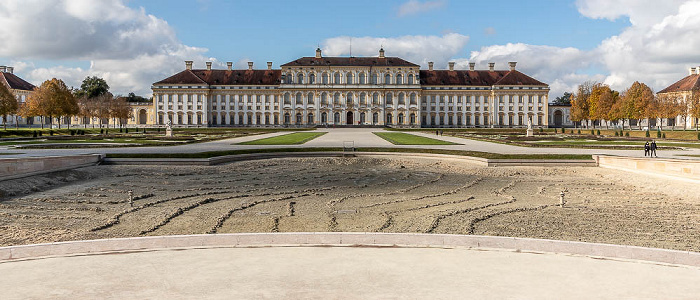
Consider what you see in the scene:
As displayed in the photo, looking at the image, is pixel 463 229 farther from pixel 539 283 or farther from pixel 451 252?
pixel 539 283

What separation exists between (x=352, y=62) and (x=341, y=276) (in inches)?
3590

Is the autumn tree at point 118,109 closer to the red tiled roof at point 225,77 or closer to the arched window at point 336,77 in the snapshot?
the red tiled roof at point 225,77

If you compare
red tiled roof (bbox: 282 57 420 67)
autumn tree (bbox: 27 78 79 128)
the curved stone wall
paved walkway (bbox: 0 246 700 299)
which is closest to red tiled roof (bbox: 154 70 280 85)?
red tiled roof (bbox: 282 57 420 67)

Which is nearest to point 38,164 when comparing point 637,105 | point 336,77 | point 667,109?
point 667,109

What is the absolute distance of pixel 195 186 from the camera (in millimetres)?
16734

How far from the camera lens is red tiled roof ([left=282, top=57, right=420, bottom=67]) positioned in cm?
9562

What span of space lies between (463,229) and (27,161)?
1437 centimetres

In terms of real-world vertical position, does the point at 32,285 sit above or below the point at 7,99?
below

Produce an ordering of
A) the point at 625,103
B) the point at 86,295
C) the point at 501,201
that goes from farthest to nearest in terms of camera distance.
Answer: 1. the point at 625,103
2. the point at 501,201
3. the point at 86,295

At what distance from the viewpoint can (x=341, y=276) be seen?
20.6 feet

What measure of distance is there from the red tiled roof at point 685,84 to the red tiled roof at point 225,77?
68878mm

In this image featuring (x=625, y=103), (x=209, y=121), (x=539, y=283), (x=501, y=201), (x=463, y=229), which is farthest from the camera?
(x=209, y=121)

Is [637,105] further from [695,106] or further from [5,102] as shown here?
[5,102]

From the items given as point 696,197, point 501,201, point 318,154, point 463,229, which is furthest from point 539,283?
point 318,154
